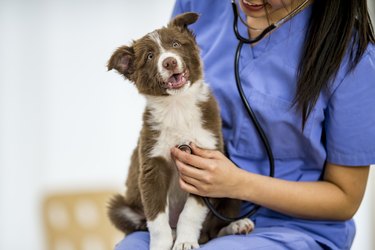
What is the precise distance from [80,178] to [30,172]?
279 mm

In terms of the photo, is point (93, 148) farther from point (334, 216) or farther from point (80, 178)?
point (334, 216)

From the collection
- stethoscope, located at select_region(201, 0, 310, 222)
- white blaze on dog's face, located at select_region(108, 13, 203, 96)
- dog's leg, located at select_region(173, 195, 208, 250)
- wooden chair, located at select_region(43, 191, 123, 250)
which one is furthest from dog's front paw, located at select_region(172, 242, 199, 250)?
wooden chair, located at select_region(43, 191, 123, 250)

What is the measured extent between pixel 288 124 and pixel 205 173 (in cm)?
27

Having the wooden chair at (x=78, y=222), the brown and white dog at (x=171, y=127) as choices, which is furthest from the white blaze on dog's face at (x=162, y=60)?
the wooden chair at (x=78, y=222)

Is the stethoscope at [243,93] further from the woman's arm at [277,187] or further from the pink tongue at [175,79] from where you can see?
the pink tongue at [175,79]

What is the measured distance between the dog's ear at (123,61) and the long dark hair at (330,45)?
17.7 inches

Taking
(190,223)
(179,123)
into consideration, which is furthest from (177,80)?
(190,223)

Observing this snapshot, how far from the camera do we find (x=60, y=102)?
2.98 meters

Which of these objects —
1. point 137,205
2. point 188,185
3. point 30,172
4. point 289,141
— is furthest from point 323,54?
point 30,172

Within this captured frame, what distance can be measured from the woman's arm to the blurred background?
1.47 meters

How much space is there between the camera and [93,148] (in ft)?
9.91

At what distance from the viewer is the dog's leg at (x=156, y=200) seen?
4.66ft

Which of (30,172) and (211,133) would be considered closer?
(211,133)

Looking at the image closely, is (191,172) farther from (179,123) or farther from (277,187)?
(277,187)
